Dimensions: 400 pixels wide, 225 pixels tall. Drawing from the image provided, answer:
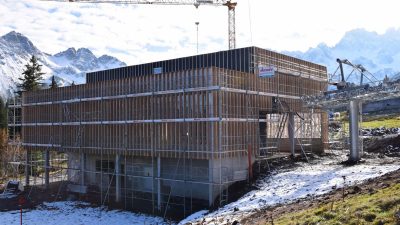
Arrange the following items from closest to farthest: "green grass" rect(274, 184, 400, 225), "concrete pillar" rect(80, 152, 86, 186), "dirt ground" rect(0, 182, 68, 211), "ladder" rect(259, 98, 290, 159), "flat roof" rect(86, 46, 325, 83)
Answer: "green grass" rect(274, 184, 400, 225)
"flat roof" rect(86, 46, 325, 83)
"ladder" rect(259, 98, 290, 159)
"dirt ground" rect(0, 182, 68, 211)
"concrete pillar" rect(80, 152, 86, 186)

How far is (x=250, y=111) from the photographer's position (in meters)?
30.4

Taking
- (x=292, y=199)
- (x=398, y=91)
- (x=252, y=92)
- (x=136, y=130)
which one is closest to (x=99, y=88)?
(x=136, y=130)

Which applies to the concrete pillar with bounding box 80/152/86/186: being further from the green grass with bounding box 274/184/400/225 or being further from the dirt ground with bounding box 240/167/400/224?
the green grass with bounding box 274/184/400/225

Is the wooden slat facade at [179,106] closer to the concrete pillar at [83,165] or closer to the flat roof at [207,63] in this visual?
the flat roof at [207,63]

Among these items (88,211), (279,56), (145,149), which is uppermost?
(279,56)

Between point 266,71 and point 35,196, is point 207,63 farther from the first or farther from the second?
point 35,196

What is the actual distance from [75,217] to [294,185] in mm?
15220

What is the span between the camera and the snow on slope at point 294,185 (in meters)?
22.4

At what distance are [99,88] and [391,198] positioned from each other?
25.8 metres

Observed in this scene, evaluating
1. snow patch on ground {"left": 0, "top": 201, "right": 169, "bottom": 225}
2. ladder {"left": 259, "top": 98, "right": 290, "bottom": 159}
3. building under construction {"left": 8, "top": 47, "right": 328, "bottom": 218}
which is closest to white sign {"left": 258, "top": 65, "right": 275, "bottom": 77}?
building under construction {"left": 8, "top": 47, "right": 328, "bottom": 218}

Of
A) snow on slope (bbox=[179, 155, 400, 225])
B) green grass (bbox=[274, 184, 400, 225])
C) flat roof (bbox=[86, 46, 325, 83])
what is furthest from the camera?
flat roof (bbox=[86, 46, 325, 83])

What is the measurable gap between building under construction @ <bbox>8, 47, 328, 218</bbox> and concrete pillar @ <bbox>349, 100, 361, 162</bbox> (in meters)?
4.37

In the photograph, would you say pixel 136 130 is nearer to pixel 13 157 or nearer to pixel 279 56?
pixel 279 56

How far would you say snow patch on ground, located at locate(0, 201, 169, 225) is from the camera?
2869 centimetres
